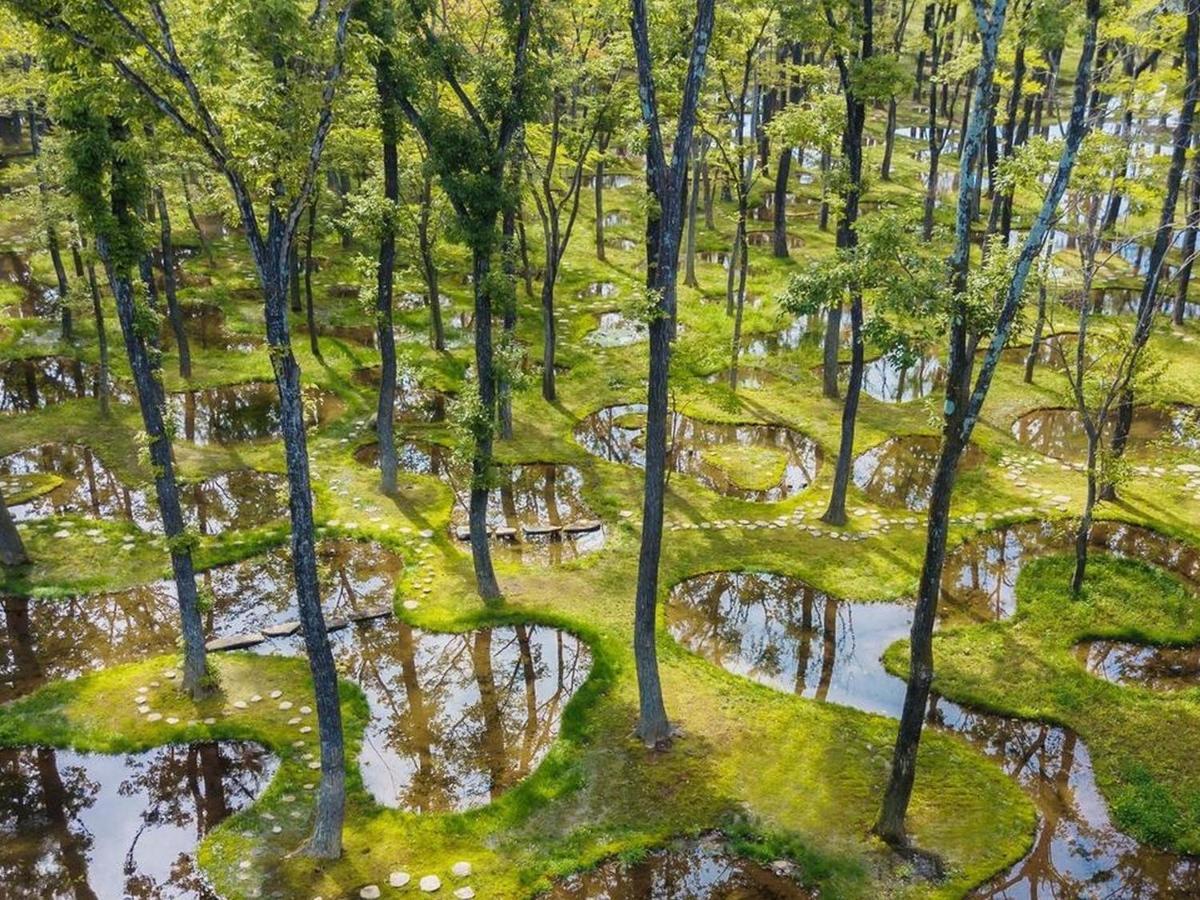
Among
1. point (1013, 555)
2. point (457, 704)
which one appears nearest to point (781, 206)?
point (1013, 555)

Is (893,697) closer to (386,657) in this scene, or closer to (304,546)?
(386,657)

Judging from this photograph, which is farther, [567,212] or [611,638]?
[567,212]

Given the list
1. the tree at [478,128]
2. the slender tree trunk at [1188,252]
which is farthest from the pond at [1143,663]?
the slender tree trunk at [1188,252]

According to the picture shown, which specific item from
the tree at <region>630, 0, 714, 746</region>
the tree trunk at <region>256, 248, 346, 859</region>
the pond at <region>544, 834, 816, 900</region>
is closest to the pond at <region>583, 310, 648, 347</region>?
the tree at <region>630, 0, 714, 746</region>

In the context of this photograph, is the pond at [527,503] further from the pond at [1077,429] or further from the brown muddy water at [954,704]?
the pond at [1077,429]

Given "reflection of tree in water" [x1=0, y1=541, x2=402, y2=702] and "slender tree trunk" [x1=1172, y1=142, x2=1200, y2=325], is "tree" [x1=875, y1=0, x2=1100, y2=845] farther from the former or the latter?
"slender tree trunk" [x1=1172, y1=142, x2=1200, y2=325]

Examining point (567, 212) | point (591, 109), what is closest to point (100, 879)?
point (591, 109)

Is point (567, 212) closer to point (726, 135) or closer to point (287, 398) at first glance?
point (726, 135)
